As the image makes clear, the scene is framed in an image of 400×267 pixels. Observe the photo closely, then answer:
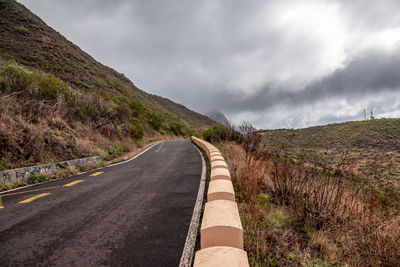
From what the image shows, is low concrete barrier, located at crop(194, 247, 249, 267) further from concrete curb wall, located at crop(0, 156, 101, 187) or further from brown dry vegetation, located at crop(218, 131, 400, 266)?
concrete curb wall, located at crop(0, 156, 101, 187)

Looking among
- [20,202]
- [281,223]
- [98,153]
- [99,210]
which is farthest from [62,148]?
[281,223]

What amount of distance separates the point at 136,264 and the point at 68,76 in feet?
92.9

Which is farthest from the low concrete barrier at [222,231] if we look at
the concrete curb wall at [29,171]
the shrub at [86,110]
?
the shrub at [86,110]

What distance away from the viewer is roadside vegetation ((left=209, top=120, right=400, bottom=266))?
2365 mm

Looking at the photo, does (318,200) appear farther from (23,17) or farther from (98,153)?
(23,17)

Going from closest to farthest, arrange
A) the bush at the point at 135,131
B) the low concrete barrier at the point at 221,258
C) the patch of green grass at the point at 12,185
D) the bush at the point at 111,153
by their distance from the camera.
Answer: the low concrete barrier at the point at 221,258
the patch of green grass at the point at 12,185
the bush at the point at 111,153
the bush at the point at 135,131

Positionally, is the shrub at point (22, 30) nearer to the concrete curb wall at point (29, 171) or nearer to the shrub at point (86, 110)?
the shrub at point (86, 110)

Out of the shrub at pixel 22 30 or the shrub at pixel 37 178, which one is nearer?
the shrub at pixel 37 178

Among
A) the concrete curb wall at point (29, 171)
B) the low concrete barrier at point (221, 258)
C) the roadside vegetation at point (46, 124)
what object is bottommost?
the low concrete barrier at point (221, 258)

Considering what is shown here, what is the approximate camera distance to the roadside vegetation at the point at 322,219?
2365 millimetres

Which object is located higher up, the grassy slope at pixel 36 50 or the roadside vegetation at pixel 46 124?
the grassy slope at pixel 36 50

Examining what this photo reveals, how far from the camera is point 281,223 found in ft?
10.8

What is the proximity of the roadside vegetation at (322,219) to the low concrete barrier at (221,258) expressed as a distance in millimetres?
625

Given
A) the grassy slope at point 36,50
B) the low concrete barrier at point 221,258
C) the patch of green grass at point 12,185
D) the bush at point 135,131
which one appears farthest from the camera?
the grassy slope at point 36,50
